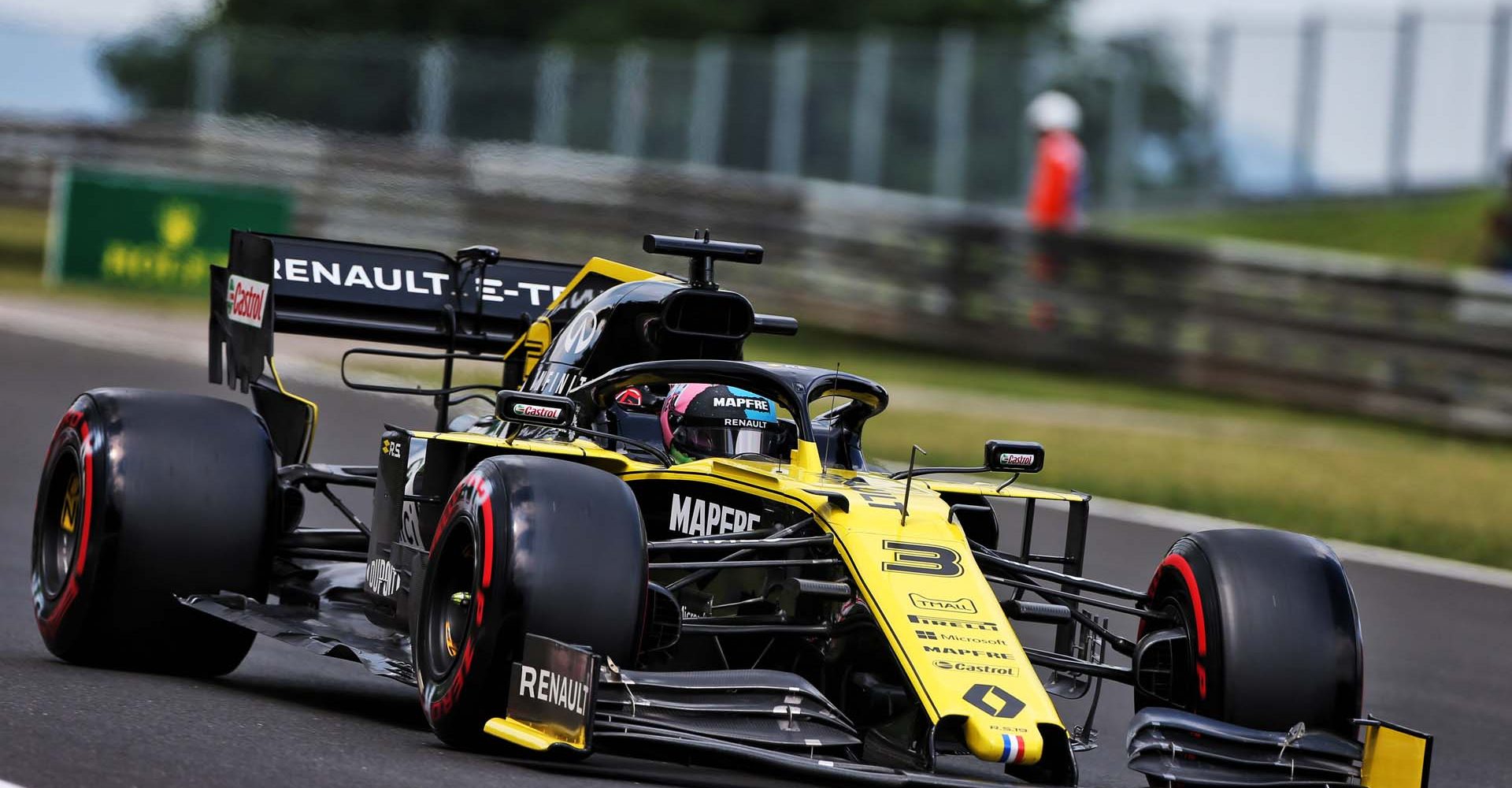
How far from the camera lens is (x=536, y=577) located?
602 centimetres

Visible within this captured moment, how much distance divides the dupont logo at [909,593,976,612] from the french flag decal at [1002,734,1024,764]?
482 millimetres

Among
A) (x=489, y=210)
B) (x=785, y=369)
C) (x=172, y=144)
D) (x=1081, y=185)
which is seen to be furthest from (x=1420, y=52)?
(x=785, y=369)

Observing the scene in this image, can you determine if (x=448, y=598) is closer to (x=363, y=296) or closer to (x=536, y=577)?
(x=536, y=577)

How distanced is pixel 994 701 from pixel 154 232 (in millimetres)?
19473

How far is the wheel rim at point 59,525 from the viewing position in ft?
26.7

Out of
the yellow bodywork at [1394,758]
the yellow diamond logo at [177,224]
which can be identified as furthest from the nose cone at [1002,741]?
the yellow diamond logo at [177,224]

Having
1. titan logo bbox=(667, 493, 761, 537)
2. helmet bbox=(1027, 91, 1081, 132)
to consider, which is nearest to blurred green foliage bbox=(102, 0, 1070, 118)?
helmet bbox=(1027, 91, 1081, 132)

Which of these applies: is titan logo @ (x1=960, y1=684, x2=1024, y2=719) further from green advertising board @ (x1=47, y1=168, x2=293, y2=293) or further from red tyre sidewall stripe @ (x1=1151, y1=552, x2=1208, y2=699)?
green advertising board @ (x1=47, y1=168, x2=293, y2=293)

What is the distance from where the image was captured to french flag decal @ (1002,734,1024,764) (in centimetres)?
582

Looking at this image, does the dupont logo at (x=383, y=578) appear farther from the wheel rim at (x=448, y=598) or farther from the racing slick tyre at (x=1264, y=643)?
the racing slick tyre at (x=1264, y=643)

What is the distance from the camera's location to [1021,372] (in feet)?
74.4

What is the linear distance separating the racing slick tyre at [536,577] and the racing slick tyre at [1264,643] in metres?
1.79

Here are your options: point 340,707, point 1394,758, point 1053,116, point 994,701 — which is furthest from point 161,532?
point 1053,116

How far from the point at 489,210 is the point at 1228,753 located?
67.7 ft
